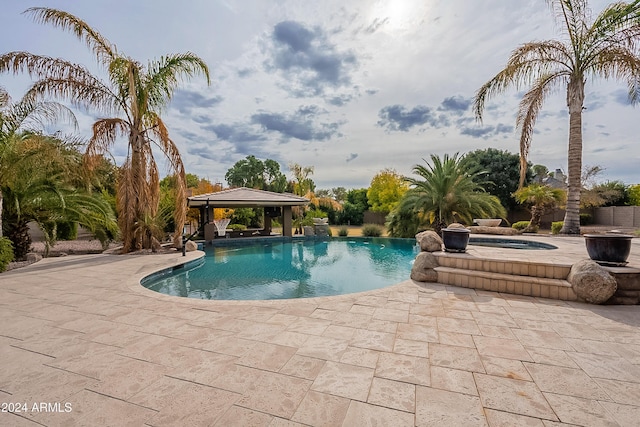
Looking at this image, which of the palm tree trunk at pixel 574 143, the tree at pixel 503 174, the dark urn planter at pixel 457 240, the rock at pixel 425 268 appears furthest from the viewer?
the tree at pixel 503 174

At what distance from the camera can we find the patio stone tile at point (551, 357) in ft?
7.86

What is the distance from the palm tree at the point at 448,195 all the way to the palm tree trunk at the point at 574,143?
3.48 metres

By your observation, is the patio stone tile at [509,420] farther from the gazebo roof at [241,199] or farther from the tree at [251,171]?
the tree at [251,171]

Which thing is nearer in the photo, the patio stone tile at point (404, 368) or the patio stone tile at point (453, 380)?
the patio stone tile at point (453, 380)

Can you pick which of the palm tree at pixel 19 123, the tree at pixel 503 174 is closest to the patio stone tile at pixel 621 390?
the palm tree at pixel 19 123

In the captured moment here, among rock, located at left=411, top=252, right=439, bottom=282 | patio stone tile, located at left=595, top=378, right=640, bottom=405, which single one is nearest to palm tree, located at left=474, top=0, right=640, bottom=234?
rock, located at left=411, top=252, right=439, bottom=282

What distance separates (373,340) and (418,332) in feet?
1.88

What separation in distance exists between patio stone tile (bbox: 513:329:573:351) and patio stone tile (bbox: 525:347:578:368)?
88 millimetres

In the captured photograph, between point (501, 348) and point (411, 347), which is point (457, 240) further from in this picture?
point (411, 347)

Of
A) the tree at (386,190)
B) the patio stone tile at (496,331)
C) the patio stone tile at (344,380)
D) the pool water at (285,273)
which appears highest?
the tree at (386,190)

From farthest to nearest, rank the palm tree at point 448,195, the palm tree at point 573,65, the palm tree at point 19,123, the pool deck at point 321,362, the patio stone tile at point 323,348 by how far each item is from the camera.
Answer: the palm tree at point 448,195
the palm tree at point 573,65
the palm tree at point 19,123
the patio stone tile at point 323,348
the pool deck at point 321,362

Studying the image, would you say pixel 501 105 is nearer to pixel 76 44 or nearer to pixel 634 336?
pixel 634 336

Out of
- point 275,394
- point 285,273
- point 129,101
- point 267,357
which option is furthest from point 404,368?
point 129,101

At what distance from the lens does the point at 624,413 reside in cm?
178
